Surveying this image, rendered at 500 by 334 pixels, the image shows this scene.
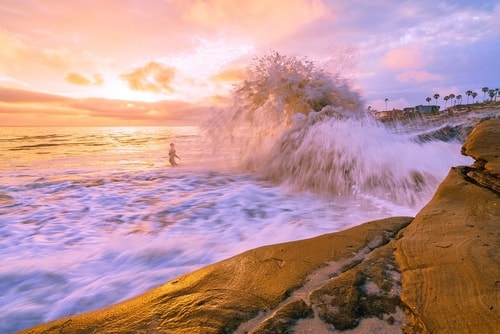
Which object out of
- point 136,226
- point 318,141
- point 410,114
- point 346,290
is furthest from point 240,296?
point 410,114

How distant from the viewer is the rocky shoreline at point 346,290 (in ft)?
4.94

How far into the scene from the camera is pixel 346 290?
1729 mm

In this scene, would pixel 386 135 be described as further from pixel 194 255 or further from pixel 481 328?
pixel 481 328

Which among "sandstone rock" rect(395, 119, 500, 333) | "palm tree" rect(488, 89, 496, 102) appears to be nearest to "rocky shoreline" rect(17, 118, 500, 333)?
"sandstone rock" rect(395, 119, 500, 333)

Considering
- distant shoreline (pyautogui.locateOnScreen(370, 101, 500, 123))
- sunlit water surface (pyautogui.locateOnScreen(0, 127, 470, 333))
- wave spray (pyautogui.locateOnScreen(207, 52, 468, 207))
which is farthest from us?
distant shoreline (pyautogui.locateOnScreen(370, 101, 500, 123))

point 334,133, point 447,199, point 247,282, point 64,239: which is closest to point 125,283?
point 247,282

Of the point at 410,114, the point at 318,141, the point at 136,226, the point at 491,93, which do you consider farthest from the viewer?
the point at 491,93

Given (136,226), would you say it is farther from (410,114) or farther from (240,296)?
(410,114)

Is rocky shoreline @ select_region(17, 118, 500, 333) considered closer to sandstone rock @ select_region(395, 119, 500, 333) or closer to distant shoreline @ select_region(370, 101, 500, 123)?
sandstone rock @ select_region(395, 119, 500, 333)

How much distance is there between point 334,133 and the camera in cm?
836

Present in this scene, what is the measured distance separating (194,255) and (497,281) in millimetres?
2883

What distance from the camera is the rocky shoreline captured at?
1.50 meters

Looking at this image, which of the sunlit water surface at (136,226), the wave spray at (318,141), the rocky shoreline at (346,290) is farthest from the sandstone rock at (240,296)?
the wave spray at (318,141)

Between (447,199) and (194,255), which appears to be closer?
(447,199)
